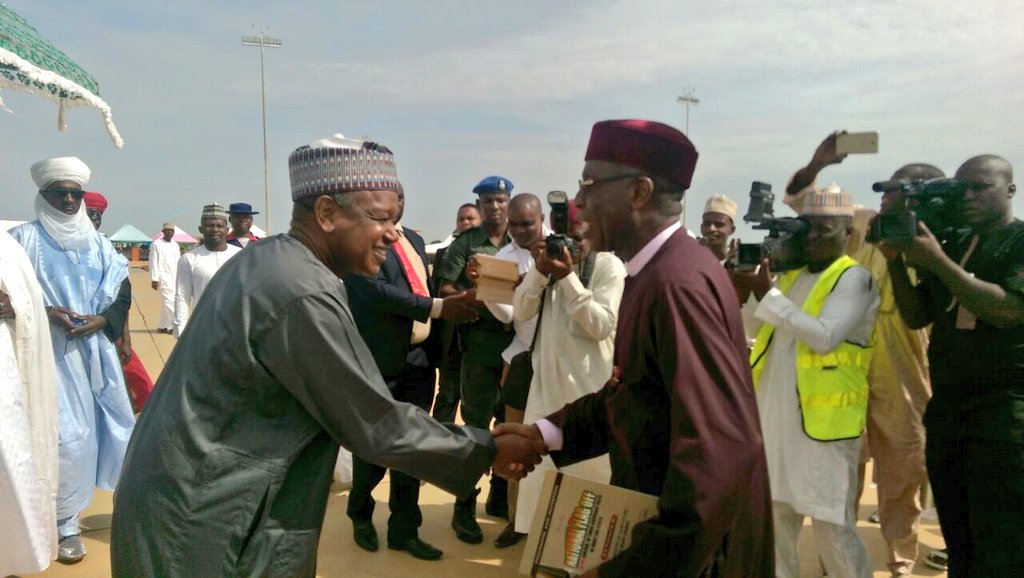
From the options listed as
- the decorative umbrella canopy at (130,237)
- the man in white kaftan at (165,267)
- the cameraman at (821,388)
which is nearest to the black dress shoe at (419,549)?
the cameraman at (821,388)

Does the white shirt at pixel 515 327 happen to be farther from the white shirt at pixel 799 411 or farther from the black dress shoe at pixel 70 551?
the black dress shoe at pixel 70 551

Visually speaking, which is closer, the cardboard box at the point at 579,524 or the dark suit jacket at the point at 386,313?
the cardboard box at the point at 579,524

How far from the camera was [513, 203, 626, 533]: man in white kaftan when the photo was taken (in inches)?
171

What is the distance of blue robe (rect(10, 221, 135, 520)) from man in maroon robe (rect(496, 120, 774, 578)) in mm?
4090

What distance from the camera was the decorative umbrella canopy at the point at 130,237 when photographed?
194ft

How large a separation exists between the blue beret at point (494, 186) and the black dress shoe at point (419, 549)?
243cm

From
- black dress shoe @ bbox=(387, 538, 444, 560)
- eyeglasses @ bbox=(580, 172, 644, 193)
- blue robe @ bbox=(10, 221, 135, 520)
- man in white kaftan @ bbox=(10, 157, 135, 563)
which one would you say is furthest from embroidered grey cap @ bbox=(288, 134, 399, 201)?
man in white kaftan @ bbox=(10, 157, 135, 563)

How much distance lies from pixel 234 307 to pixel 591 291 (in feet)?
9.03

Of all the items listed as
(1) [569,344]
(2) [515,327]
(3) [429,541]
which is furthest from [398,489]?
(1) [569,344]

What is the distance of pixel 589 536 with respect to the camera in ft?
6.82

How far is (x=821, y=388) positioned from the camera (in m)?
3.77

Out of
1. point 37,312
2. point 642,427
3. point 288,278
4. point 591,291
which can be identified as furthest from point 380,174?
point 37,312

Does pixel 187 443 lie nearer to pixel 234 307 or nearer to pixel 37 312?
pixel 234 307

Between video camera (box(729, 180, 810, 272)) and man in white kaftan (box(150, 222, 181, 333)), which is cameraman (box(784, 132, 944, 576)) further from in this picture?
man in white kaftan (box(150, 222, 181, 333))
